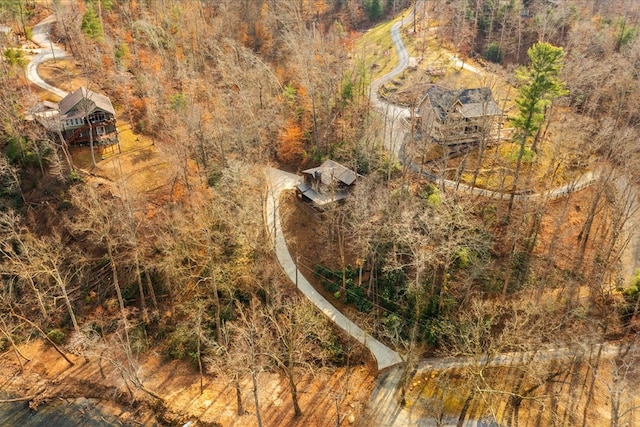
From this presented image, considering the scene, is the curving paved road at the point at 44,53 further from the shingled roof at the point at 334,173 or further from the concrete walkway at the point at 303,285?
the shingled roof at the point at 334,173

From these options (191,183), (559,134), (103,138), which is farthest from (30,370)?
(559,134)

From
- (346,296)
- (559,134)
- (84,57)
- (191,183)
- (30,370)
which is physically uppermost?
(84,57)

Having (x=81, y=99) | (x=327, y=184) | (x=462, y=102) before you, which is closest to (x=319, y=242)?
(x=327, y=184)

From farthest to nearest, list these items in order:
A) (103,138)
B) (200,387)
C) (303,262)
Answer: (103,138)
(303,262)
(200,387)

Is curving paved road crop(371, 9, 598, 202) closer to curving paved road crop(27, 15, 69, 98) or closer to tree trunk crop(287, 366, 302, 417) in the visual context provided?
tree trunk crop(287, 366, 302, 417)

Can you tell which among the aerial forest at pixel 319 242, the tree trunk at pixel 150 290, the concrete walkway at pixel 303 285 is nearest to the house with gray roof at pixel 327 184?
the aerial forest at pixel 319 242

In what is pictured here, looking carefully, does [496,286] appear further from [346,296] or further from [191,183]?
[191,183]
